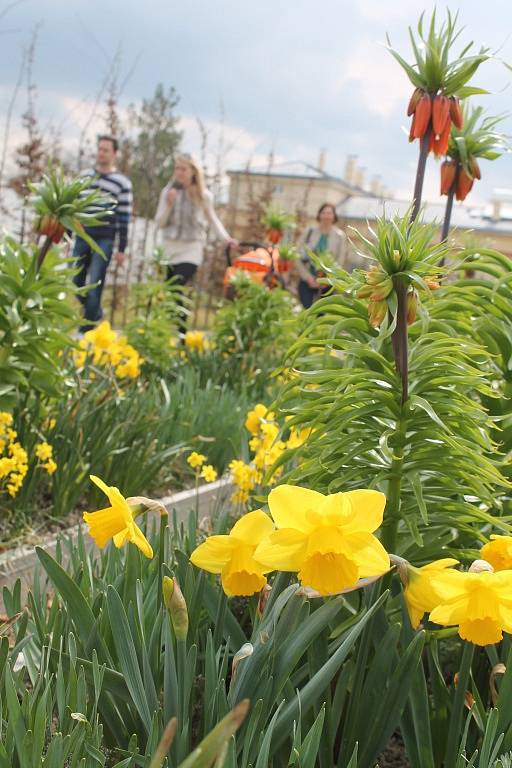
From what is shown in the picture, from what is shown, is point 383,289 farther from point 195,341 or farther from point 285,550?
point 195,341

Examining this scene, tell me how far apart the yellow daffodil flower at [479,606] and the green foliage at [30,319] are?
6.99 ft

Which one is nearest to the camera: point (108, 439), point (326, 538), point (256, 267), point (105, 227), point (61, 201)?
point (326, 538)

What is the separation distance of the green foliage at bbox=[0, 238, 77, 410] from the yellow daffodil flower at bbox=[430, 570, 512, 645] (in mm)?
2131

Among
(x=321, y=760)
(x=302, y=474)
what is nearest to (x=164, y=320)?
(x=302, y=474)

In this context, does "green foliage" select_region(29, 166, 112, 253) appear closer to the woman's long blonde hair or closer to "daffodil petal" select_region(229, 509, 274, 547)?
"daffodil petal" select_region(229, 509, 274, 547)

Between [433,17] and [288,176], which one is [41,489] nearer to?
[433,17]

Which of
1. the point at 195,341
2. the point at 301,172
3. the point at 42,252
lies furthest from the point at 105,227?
the point at 301,172

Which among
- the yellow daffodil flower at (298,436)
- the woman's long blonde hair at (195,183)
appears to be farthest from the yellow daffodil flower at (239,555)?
the woman's long blonde hair at (195,183)

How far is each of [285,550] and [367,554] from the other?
117mm

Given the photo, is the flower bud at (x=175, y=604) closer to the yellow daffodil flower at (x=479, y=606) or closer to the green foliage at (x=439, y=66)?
the yellow daffodil flower at (x=479, y=606)

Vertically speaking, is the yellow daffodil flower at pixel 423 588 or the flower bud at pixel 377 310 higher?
the flower bud at pixel 377 310

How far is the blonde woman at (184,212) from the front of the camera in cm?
722

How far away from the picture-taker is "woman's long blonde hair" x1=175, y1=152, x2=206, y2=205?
7.21 metres

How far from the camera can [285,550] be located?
1248 millimetres
